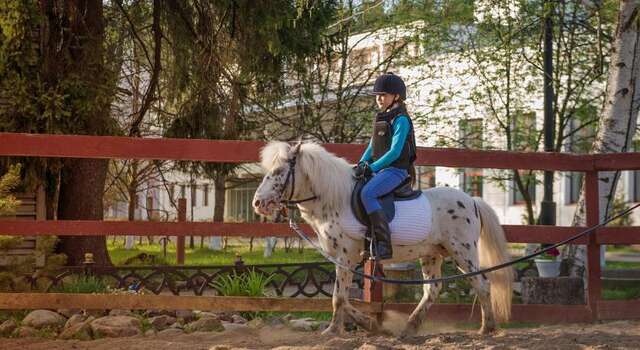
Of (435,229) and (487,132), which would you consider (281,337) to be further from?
(487,132)

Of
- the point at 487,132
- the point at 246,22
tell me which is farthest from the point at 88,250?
the point at 487,132

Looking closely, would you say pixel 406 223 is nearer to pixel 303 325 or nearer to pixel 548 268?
pixel 303 325

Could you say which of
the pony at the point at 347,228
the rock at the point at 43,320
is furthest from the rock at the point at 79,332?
the pony at the point at 347,228

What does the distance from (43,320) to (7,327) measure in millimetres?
315

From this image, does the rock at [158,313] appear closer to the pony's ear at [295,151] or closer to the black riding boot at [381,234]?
the pony's ear at [295,151]

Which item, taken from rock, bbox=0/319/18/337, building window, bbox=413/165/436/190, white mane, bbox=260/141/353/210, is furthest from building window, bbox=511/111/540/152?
rock, bbox=0/319/18/337

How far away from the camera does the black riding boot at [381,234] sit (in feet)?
20.4

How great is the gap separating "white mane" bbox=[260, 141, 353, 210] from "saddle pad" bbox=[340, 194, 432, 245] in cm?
13

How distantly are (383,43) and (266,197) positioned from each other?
527 inches

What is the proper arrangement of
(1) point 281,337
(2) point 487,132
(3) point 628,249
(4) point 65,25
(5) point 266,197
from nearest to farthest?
(5) point 266,197 < (1) point 281,337 < (4) point 65,25 < (2) point 487,132 < (3) point 628,249

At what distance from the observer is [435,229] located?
21.8 ft

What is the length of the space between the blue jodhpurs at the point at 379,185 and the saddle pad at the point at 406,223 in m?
0.18

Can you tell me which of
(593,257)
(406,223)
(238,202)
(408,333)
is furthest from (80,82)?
(238,202)

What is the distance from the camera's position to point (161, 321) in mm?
7328
